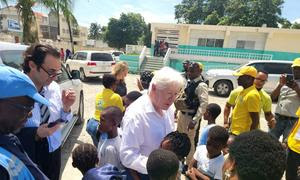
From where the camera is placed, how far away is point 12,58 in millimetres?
3400

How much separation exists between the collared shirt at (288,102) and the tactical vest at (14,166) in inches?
158

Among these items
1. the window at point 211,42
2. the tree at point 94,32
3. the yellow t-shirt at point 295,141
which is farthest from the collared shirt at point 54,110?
the tree at point 94,32

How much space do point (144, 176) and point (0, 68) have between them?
1350 millimetres

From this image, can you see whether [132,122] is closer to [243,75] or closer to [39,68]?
[39,68]

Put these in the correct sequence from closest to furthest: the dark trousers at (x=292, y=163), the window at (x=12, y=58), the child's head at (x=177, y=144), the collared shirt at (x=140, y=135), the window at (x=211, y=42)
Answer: the child's head at (x=177, y=144), the collared shirt at (x=140, y=135), the dark trousers at (x=292, y=163), the window at (x=12, y=58), the window at (x=211, y=42)

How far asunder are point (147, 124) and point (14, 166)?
43.0 inches

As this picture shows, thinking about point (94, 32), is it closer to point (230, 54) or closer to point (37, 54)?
point (230, 54)

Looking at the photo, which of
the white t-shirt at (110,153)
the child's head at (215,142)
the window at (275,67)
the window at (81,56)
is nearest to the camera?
the white t-shirt at (110,153)

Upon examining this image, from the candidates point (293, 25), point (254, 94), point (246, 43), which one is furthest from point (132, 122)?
point (293, 25)

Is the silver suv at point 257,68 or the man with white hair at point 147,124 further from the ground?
the man with white hair at point 147,124

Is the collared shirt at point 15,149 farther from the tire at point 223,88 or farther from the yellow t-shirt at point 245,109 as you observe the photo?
the tire at point 223,88

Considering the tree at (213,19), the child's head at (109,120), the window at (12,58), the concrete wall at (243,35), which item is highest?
the tree at (213,19)

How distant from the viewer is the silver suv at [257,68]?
12.0 meters

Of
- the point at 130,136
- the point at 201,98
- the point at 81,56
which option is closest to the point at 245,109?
the point at 201,98
